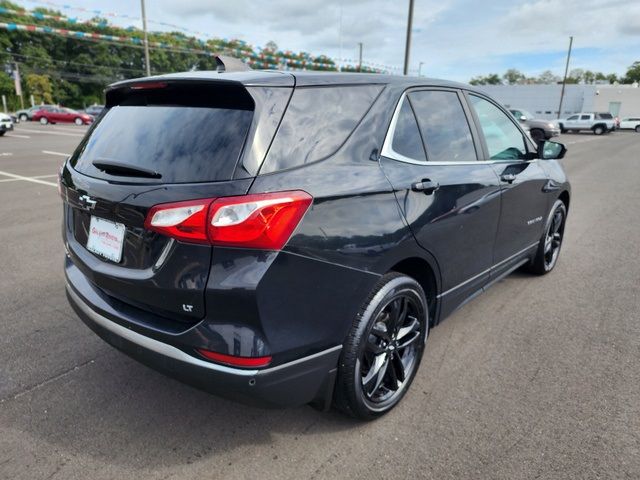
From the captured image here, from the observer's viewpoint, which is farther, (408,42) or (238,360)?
(408,42)

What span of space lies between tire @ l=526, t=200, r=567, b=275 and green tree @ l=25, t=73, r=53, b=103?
73.7m

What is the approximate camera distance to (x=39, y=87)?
2537 inches

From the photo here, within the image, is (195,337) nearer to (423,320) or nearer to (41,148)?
(423,320)

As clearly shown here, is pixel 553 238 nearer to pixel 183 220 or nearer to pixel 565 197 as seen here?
pixel 565 197

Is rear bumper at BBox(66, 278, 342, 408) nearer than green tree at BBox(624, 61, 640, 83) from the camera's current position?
Yes

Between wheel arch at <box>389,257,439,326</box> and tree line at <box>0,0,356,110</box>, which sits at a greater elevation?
tree line at <box>0,0,356,110</box>

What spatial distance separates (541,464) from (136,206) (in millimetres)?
2162

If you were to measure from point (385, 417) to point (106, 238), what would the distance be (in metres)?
1.69

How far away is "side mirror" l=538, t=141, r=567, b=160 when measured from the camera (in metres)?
3.91

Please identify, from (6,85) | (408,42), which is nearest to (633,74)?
(408,42)

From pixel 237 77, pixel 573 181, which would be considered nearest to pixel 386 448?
pixel 237 77

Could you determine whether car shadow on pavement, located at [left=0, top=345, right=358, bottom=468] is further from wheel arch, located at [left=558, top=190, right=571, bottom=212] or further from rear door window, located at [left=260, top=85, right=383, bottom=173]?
wheel arch, located at [left=558, top=190, right=571, bottom=212]

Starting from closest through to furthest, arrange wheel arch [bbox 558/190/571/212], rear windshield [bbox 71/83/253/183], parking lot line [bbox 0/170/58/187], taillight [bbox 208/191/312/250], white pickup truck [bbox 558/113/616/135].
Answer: taillight [bbox 208/191/312/250], rear windshield [bbox 71/83/253/183], wheel arch [bbox 558/190/571/212], parking lot line [bbox 0/170/58/187], white pickup truck [bbox 558/113/616/135]

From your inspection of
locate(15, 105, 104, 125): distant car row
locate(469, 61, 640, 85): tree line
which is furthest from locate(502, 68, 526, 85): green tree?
locate(15, 105, 104, 125): distant car row
